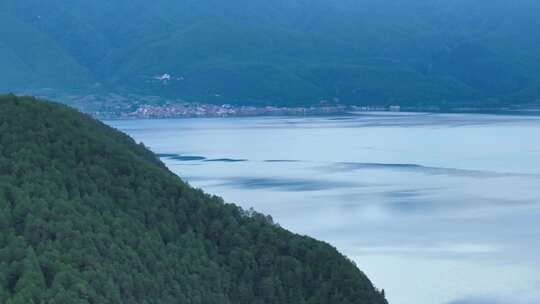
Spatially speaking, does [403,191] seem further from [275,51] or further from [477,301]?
[275,51]

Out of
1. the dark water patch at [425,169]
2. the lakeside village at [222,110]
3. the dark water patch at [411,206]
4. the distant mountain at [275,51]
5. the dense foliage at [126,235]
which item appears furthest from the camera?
the distant mountain at [275,51]

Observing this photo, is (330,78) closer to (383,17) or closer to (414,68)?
(414,68)

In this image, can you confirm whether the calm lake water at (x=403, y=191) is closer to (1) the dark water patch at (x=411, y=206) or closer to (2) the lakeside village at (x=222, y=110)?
(1) the dark water patch at (x=411, y=206)

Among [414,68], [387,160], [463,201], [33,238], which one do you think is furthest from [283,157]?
[414,68]

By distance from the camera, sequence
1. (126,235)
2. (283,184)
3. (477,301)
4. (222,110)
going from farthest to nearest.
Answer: (222,110), (283,184), (477,301), (126,235)

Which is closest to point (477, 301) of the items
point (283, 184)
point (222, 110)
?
point (283, 184)

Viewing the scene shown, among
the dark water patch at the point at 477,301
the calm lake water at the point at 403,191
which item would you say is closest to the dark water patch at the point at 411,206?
the calm lake water at the point at 403,191

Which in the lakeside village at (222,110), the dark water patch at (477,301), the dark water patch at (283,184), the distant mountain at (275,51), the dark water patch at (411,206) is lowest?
the dark water patch at (477,301)
